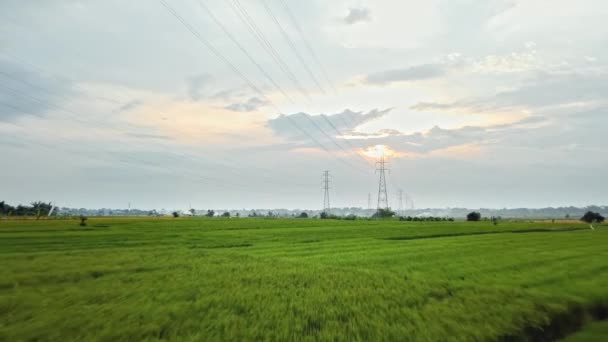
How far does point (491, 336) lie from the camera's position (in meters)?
9.51

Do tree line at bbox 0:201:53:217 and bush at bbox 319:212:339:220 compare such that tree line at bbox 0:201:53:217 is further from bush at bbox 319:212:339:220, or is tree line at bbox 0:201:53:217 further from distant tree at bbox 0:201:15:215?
bush at bbox 319:212:339:220

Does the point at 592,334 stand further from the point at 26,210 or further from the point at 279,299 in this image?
the point at 26,210

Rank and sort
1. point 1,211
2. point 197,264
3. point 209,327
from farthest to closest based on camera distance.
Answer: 1. point 1,211
2. point 197,264
3. point 209,327

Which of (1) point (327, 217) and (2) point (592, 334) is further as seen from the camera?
(1) point (327, 217)

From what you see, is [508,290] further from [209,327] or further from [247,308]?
[209,327]

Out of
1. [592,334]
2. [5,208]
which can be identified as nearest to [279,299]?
[592,334]

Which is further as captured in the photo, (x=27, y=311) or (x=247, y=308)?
(x=247, y=308)

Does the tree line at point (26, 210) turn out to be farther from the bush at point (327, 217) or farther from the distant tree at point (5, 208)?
the bush at point (327, 217)

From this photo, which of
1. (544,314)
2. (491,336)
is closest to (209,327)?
(491,336)

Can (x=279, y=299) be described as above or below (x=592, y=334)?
above

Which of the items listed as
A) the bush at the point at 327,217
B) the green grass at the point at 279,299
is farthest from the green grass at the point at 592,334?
the bush at the point at 327,217

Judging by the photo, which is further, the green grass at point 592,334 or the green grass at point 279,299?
the green grass at point 592,334

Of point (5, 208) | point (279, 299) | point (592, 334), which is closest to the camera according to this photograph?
point (592, 334)

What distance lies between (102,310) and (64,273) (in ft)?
28.6
